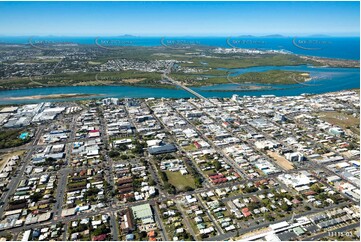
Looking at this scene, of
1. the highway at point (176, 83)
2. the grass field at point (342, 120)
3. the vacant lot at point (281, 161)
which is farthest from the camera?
the highway at point (176, 83)

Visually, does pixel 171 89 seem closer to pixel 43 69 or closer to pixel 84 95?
pixel 84 95

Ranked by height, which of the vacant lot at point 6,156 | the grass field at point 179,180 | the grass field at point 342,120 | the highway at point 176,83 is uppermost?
the highway at point 176,83

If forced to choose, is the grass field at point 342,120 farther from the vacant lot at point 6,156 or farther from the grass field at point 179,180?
the vacant lot at point 6,156

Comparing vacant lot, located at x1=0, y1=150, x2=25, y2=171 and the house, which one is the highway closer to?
vacant lot, located at x1=0, y1=150, x2=25, y2=171

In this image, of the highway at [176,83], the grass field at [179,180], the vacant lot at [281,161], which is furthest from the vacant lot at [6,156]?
the highway at [176,83]

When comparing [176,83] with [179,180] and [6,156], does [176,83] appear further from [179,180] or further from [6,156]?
[179,180]

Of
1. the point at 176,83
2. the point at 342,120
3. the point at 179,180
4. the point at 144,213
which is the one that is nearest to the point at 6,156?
the point at 144,213
